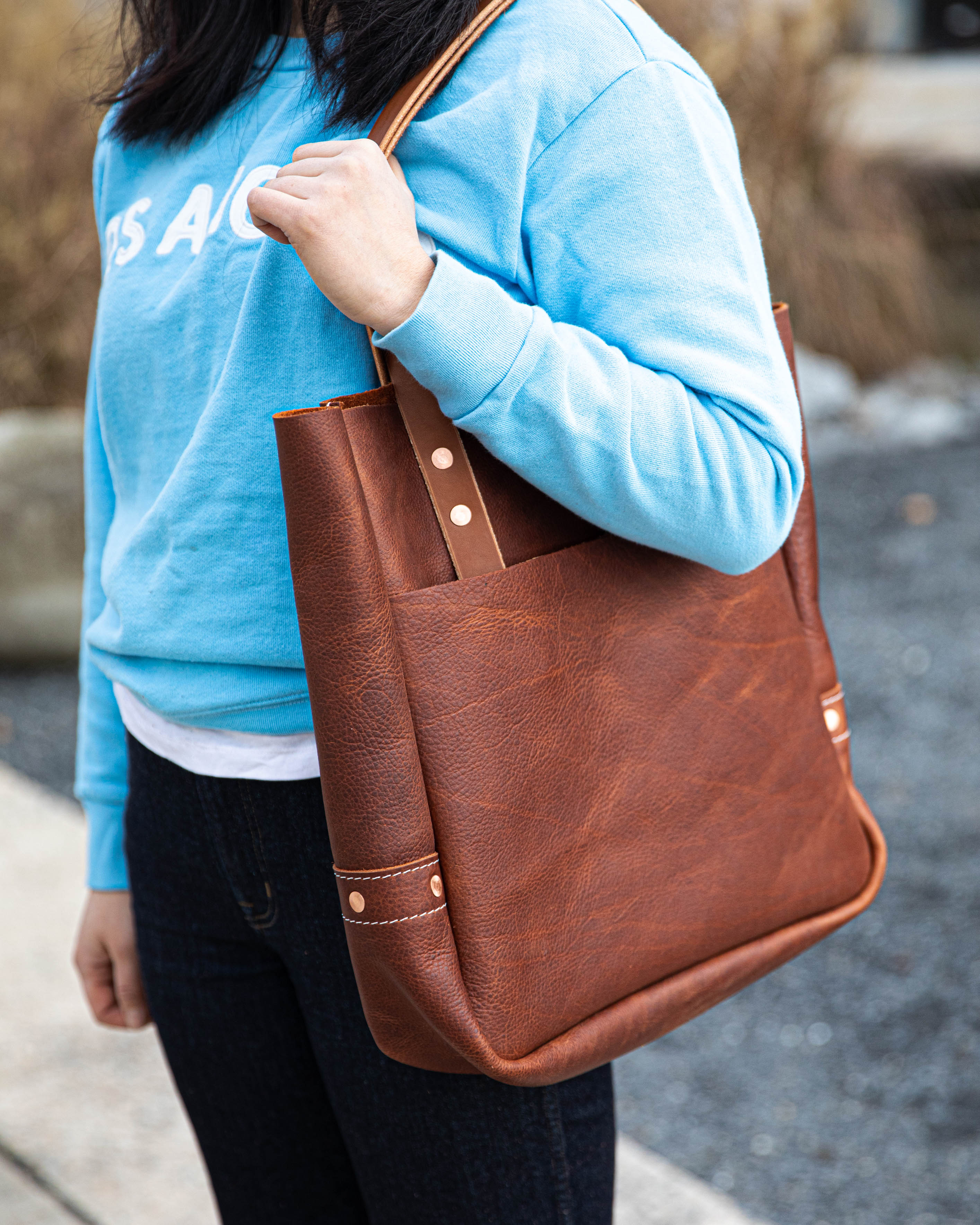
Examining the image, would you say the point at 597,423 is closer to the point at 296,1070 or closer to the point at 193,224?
the point at 193,224

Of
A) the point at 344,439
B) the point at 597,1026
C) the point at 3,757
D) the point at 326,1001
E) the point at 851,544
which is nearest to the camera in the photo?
the point at 344,439

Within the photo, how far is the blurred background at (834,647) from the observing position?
2.16 metres

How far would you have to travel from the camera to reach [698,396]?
0.84 m

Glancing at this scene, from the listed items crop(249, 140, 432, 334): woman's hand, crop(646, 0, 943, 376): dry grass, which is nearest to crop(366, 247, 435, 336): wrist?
crop(249, 140, 432, 334): woman's hand

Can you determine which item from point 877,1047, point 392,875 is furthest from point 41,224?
point 392,875

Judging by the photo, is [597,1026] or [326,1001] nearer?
[597,1026]

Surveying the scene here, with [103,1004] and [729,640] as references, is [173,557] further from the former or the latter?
[103,1004]

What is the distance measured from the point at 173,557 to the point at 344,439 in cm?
25

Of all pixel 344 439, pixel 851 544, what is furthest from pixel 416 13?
pixel 851 544

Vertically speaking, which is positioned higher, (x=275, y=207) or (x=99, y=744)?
(x=275, y=207)

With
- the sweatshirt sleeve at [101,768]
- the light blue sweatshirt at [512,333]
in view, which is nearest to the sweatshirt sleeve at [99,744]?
the sweatshirt sleeve at [101,768]

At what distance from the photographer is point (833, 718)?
1088 mm

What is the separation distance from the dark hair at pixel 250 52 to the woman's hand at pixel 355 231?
116 mm

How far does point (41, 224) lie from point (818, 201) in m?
4.43
